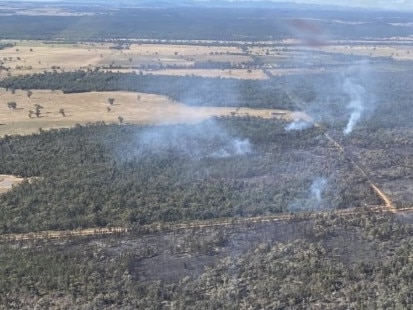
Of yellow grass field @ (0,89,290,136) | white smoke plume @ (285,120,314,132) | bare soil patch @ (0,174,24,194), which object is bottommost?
bare soil patch @ (0,174,24,194)

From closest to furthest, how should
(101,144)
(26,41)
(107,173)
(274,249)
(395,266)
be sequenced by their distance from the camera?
(395,266) < (274,249) < (107,173) < (101,144) < (26,41)

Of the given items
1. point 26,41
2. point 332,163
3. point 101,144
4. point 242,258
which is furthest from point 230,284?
point 26,41

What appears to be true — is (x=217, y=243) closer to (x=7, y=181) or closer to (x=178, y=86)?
(x=7, y=181)

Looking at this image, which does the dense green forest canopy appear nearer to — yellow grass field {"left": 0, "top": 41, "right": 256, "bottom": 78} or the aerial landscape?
the aerial landscape

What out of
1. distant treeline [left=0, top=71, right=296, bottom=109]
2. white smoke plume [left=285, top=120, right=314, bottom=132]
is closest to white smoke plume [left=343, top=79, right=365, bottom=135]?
white smoke plume [left=285, top=120, right=314, bottom=132]

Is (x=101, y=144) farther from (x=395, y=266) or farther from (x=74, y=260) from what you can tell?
(x=395, y=266)

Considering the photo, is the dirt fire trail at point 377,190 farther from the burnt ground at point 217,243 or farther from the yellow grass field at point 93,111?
the yellow grass field at point 93,111

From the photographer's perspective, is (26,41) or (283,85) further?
(26,41)
